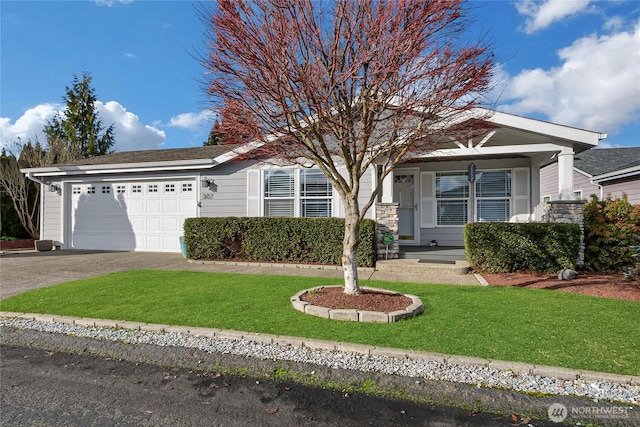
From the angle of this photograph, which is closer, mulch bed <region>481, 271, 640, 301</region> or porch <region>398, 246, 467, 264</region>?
mulch bed <region>481, 271, 640, 301</region>

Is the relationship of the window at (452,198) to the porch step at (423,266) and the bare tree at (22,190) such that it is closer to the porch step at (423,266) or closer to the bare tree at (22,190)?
the porch step at (423,266)

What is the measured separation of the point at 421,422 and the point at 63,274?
8514 millimetres

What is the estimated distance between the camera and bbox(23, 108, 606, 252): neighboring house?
957cm

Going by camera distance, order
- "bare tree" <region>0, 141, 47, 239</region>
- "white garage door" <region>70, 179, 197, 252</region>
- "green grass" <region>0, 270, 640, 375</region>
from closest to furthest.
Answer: "green grass" <region>0, 270, 640, 375</region>
"white garage door" <region>70, 179, 197, 252</region>
"bare tree" <region>0, 141, 47, 239</region>

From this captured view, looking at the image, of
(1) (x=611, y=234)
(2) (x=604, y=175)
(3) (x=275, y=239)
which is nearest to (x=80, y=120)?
(3) (x=275, y=239)

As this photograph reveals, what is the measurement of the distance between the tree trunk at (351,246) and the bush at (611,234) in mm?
6115

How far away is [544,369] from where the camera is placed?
3.02m

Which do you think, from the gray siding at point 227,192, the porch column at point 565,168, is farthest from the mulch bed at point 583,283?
the gray siding at point 227,192

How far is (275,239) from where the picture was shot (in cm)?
898

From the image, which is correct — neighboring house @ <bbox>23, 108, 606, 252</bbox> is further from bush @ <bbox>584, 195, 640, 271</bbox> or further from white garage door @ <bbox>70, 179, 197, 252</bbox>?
bush @ <bbox>584, 195, 640, 271</bbox>

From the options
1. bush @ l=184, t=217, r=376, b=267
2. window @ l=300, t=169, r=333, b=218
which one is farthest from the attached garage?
window @ l=300, t=169, r=333, b=218

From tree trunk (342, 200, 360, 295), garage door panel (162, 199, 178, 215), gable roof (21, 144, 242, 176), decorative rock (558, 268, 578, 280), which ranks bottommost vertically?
decorative rock (558, 268, 578, 280)

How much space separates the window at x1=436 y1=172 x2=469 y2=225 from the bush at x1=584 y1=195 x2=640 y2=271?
3204mm

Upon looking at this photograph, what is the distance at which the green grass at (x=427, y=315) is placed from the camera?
3.46 m
